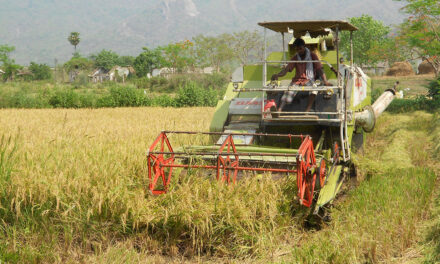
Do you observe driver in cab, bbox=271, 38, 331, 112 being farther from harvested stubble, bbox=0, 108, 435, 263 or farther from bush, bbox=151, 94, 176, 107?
bush, bbox=151, 94, 176, 107

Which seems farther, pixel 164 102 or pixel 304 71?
pixel 164 102

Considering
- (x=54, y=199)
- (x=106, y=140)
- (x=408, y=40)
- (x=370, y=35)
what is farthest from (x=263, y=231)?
(x=370, y=35)

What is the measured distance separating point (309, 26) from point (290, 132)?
1.68 meters

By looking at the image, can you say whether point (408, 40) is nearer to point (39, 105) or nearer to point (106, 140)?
point (106, 140)

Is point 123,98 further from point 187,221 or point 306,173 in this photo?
point 187,221

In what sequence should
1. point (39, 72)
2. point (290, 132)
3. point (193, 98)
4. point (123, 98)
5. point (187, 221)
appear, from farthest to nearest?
point (39, 72), point (193, 98), point (123, 98), point (290, 132), point (187, 221)

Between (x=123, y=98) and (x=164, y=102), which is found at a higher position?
(x=123, y=98)

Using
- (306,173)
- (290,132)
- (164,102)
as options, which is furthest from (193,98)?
(306,173)

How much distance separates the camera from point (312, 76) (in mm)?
7742

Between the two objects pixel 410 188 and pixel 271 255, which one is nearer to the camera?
pixel 271 255

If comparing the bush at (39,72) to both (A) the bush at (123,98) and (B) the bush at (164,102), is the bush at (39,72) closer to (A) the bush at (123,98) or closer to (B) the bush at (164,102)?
(A) the bush at (123,98)

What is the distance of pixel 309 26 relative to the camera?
7.72 meters

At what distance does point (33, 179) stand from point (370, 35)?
201 ft

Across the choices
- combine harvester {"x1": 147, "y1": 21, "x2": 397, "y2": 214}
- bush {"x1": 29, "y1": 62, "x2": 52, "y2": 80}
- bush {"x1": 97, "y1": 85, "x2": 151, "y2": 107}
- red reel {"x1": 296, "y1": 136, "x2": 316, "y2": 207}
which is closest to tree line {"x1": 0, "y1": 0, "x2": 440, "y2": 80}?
bush {"x1": 29, "y1": 62, "x2": 52, "y2": 80}
